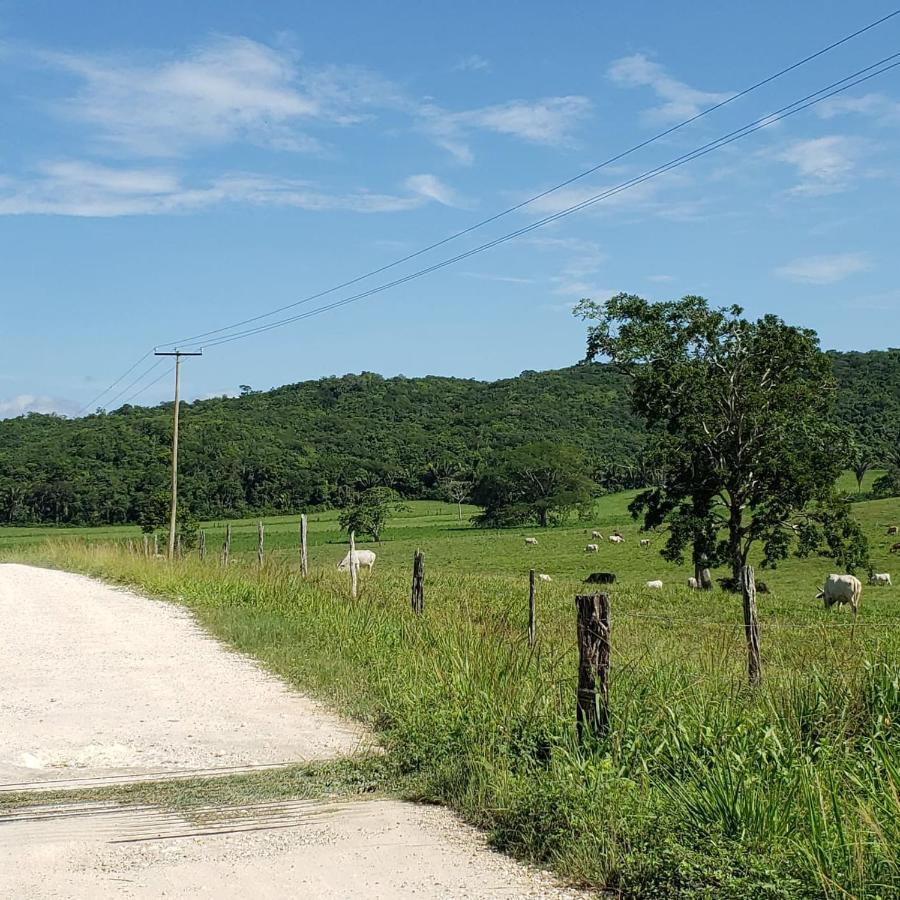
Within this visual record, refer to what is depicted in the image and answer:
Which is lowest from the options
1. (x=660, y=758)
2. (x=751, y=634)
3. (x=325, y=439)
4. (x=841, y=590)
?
(x=841, y=590)

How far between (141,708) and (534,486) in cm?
8809

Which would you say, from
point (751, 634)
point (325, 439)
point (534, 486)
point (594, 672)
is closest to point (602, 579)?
point (751, 634)

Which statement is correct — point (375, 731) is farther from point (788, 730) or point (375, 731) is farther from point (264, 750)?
point (788, 730)

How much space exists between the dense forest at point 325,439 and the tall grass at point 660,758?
44274mm

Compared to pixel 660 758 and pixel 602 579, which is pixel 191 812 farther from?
pixel 602 579

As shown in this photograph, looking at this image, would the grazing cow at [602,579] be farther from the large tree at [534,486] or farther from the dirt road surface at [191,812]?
the large tree at [534,486]

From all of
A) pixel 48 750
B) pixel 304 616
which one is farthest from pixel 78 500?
pixel 48 750

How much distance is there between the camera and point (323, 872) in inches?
221

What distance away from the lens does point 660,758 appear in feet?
21.6

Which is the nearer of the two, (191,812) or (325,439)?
(191,812)

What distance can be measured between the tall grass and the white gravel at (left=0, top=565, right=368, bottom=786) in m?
0.67

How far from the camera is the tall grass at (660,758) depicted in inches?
200

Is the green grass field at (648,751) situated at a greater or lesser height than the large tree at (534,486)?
lesser

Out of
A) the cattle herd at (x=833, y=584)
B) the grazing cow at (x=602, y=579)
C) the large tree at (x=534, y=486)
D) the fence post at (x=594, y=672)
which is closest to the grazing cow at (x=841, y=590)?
the cattle herd at (x=833, y=584)
